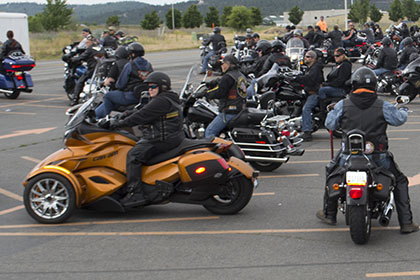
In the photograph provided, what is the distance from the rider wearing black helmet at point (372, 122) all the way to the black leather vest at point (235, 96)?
3.31 m

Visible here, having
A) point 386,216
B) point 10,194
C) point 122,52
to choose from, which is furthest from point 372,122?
point 122,52

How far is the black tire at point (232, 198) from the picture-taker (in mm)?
7977

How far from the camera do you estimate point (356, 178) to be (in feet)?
21.7

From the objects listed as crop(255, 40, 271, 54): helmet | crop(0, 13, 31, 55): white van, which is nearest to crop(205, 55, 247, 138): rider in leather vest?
crop(255, 40, 271, 54): helmet

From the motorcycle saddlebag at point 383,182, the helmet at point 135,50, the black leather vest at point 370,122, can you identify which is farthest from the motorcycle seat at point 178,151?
the helmet at point 135,50

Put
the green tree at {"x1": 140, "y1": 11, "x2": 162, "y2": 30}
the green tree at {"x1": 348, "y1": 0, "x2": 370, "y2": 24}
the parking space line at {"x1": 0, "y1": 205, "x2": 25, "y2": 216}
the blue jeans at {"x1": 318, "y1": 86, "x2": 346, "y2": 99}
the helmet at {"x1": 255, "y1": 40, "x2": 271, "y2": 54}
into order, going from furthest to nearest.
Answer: the green tree at {"x1": 140, "y1": 11, "x2": 162, "y2": 30}
the green tree at {"x1": 348, "y1": 0, "x2": 370, "y2": 24}
the helmet at {"x1": 255, "y1": 40, "x2": 271, "y2": 54}
the blue jeans at {"x1": 318, "y1": 86, "x2": 346, "y2": 99}
the parking space line at {"x1": 0, "y1": 205, "x2": 25, "y2": 216}

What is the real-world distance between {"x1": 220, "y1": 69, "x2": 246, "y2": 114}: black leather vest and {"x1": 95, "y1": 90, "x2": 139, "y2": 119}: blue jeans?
276 cm

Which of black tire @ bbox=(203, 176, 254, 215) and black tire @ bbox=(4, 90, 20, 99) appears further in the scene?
black tire @ bbox=(4, 90, 20, 99)

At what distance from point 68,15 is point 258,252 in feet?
287

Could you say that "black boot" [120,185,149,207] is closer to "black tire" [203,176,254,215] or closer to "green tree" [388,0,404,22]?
"black tire" [203,176,254,215]

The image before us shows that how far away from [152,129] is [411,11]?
254ft

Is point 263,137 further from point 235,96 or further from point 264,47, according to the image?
point 264,47

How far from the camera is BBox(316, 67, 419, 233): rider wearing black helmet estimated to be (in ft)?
23.1

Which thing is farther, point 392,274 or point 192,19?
point 192,19
